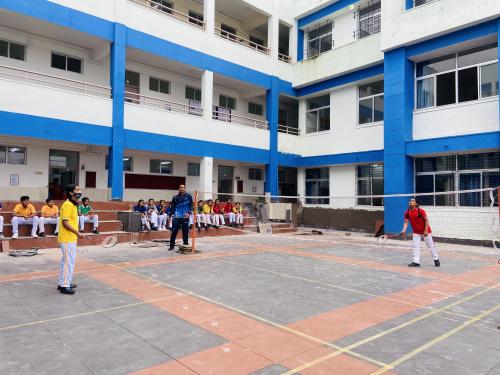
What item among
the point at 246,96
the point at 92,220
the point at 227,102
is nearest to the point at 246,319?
the point at 92,220

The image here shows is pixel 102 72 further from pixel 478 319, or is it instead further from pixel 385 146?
pixel 478 319

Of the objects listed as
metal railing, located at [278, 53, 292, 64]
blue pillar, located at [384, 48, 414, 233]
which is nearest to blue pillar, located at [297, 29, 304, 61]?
metal railing, located at [278, 53, 292, 64]

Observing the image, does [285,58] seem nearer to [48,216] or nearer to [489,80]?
[489,80]

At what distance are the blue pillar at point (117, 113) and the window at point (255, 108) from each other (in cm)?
1158

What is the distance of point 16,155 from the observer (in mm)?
17953

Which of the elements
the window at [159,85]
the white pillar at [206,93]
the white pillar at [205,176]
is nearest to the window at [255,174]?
the white pillar at [205,176]

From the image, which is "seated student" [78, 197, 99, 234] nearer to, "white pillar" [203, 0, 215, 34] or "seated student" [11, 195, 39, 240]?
"seated student" [11, 195, 39, 240]

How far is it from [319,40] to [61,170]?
1951 centimetres

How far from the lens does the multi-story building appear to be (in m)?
17.5

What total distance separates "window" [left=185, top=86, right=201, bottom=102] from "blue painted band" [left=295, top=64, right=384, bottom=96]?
744 centimetres

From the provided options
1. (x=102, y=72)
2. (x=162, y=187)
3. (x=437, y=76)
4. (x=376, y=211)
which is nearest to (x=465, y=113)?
(x=437, y=76)

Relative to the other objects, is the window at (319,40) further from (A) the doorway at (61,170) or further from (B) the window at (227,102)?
(A) the doorway at (61,170)

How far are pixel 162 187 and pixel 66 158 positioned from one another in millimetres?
5673

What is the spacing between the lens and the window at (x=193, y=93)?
964 inches
